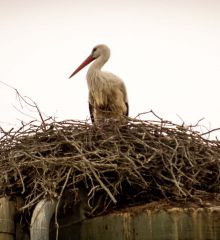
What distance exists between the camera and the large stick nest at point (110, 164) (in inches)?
164

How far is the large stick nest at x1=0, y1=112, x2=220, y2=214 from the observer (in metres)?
4.16

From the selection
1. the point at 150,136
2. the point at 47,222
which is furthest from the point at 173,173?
the point at 47,222

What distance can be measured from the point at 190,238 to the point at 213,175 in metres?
1.14

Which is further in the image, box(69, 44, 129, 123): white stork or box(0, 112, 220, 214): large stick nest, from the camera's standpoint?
box(69, 44, 129, 123): white stork

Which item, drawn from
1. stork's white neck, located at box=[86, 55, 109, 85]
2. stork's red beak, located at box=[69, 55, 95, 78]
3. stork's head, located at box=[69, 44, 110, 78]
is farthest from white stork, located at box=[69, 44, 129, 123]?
stork's red beak, located at box=[69, 55, 95, 78]

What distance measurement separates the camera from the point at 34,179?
13.9 feet

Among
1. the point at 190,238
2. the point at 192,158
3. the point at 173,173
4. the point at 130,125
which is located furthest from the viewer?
the point at 130,125

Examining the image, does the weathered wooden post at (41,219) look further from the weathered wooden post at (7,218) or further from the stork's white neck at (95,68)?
the stork's white neck at (95,68)

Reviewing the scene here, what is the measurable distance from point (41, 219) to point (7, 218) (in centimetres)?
31

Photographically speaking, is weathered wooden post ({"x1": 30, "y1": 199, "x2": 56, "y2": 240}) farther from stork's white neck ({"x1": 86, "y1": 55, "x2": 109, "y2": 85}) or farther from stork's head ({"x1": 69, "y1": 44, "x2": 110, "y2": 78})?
stork's head ({"x1": 69, "y1": 44, "x2": 110, "y2": 78})

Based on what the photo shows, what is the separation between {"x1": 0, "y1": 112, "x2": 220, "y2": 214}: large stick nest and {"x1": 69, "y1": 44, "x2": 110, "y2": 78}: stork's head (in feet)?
9.15

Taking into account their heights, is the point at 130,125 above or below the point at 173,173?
above

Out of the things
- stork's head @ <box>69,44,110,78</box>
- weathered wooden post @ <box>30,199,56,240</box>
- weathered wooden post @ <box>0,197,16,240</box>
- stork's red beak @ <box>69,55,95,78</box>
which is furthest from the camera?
stork's red beak @ <box>69,55,95,78</box>

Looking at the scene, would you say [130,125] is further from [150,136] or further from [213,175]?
[213,175]
